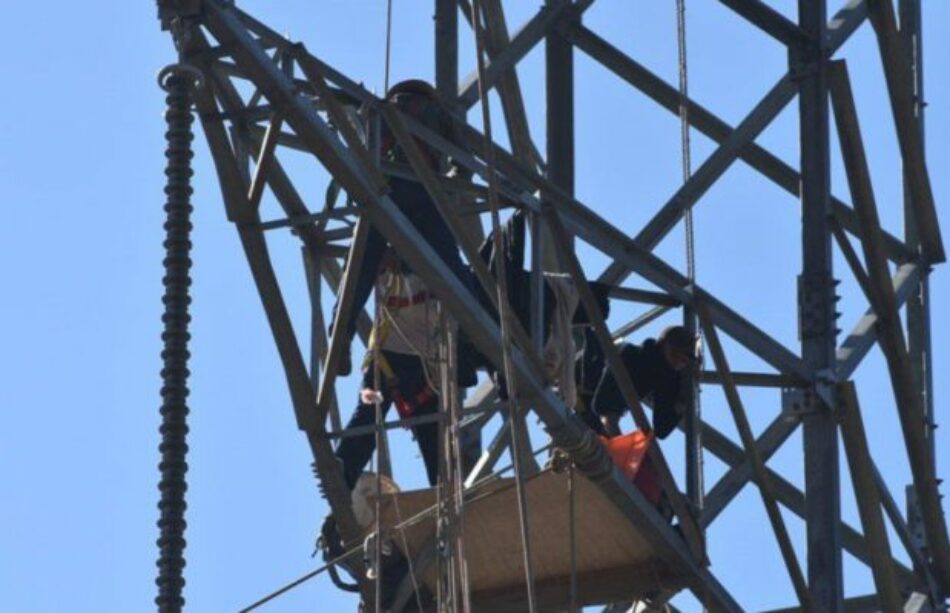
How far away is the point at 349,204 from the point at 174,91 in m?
2.20

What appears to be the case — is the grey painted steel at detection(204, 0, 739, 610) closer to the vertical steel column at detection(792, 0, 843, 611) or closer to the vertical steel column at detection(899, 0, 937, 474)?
the vertical steel column at detection(792, 0, 843, 611)

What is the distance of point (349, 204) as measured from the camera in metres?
19.2

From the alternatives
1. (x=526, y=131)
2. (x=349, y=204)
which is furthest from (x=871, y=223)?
(x=349, y=204)

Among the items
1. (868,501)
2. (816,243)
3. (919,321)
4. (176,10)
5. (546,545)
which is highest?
(919,321)

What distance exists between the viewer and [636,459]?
69.4 feet

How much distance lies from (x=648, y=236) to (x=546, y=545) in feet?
6.72

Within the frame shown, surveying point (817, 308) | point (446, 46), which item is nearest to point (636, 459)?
point (817, 308)

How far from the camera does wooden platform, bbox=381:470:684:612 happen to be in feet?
68.6

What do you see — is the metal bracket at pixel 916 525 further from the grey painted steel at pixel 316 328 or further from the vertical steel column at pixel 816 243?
the grey painted steel at pixel 316 328

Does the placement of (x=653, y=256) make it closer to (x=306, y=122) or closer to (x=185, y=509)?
(x=306, y=122)

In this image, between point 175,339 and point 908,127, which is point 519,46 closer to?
point 908,127

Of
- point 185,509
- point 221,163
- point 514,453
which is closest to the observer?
point 185,509

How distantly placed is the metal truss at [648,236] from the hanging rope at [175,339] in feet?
5.50

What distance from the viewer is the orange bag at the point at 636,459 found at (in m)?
21.1
